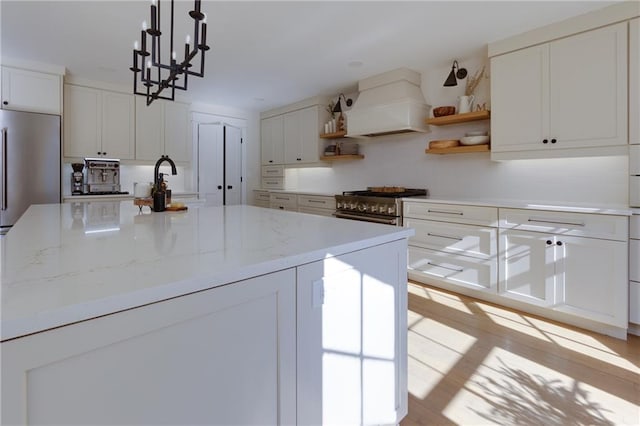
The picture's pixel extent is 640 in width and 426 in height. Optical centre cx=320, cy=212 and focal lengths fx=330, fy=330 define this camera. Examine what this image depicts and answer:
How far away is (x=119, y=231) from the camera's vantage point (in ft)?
4.58

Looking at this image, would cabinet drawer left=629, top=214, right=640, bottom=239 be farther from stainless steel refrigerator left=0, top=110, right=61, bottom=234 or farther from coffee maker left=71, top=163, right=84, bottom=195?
coffee maker left=71, top=163, right=84, bottom=195

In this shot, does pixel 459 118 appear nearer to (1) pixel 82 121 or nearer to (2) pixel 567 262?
(2) pixel 567 262

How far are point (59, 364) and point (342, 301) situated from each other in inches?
30.5

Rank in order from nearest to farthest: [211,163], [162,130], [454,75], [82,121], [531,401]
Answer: [531,401], [454,75], [82,121], [162,130], [211,163]

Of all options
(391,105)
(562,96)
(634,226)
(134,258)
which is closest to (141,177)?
(391,105)

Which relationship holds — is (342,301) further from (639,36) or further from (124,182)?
(124,182)

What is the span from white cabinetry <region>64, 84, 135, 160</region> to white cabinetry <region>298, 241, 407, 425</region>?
15.0 feet

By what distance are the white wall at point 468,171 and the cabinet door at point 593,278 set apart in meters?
0.66

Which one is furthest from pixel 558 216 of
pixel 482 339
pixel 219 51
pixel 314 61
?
pixel 219 51

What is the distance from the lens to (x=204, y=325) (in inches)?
31.5

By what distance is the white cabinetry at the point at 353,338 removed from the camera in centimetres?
104

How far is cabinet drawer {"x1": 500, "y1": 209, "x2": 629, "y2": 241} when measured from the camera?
231 centimetres

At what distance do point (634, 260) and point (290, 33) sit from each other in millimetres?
3253

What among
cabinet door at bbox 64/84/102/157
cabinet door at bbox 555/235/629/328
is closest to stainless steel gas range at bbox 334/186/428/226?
cabinet door at bbox 555/235/629/328
